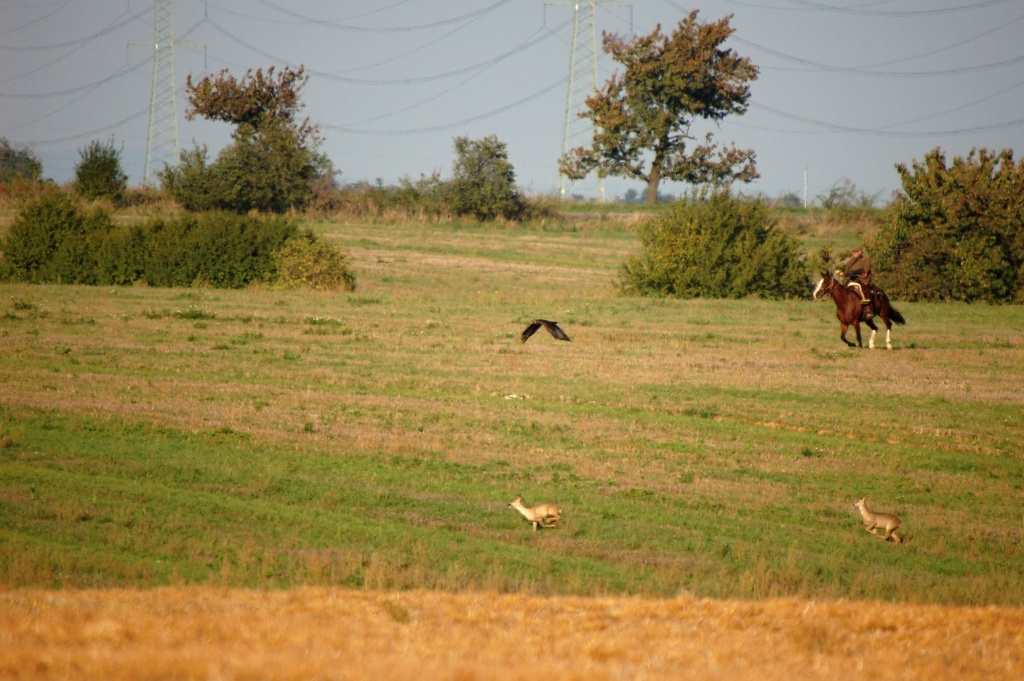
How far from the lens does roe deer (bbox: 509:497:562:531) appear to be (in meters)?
12.0

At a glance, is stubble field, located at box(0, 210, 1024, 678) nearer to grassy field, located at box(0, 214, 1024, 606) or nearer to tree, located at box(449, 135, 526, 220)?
grassy field, located at box(0, 214, 1024, 606)

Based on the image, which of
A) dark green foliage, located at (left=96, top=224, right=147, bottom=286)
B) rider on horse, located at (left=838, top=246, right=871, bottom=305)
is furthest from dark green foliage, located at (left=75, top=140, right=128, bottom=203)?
rider on horse, located at (left=838, top=246, right=871, bottom=305)

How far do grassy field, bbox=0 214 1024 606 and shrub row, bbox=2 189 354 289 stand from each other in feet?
35.1

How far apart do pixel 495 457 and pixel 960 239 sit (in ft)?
118

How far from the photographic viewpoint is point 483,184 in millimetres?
70812

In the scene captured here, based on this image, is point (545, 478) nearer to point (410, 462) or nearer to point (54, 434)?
point (410, 462)

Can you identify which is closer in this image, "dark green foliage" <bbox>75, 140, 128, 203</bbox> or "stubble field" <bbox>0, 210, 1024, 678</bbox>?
"stubble field" <bbox>0, 210, 1024, 678</bbox>

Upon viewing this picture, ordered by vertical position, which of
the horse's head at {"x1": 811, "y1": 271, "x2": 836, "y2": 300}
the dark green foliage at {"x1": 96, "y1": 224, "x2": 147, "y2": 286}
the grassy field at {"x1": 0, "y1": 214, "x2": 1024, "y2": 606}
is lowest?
the grassy field at {"x1": 0, "y1": 214, "x2": 1024, "y2": 606}

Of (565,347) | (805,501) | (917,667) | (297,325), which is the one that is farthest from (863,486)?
(297,325)

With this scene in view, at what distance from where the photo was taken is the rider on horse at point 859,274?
96.2 feet

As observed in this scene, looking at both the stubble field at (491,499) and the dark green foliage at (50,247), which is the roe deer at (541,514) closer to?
the stubble field at (491,499)

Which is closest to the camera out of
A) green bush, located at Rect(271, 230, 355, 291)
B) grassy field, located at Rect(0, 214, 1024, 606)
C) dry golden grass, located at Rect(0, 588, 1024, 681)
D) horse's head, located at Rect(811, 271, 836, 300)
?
dry golden grass, located at Rect(0, 588, 1024, 681)

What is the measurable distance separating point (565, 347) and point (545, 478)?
509 inches

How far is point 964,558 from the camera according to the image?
11836 millimetres
